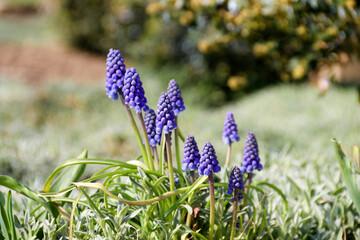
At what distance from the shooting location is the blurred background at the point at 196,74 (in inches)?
156

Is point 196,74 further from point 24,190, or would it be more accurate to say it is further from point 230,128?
point 24,190

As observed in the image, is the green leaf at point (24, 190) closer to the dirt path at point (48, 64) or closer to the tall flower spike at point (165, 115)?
the tall flower spike at point (165, 115)

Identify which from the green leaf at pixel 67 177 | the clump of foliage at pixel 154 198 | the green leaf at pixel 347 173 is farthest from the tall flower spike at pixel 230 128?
the green leaf at pixel 67 177

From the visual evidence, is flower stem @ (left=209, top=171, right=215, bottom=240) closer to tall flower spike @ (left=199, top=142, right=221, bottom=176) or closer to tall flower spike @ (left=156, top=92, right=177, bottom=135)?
tall flower spike @ (left=199, top=142, right=221, bottom=176)

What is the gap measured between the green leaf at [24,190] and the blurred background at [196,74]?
1486mm

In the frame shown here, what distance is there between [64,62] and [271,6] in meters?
7.23

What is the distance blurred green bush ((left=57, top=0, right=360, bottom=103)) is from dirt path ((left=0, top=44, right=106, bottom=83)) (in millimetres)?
583

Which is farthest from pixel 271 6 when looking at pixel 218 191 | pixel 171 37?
pixel 171 37

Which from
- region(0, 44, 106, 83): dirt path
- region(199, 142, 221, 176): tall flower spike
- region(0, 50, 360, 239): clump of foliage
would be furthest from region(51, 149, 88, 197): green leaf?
region(0, 44, 106, 83): dirt path

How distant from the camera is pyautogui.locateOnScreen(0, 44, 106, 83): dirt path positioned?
29.4ft

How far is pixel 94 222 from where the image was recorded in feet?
6.05

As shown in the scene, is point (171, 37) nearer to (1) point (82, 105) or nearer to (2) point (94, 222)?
(1) point (82, 105)

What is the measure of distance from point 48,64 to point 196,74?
387 cm

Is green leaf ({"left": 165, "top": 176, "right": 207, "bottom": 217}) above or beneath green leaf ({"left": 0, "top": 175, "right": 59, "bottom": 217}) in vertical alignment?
beneath
